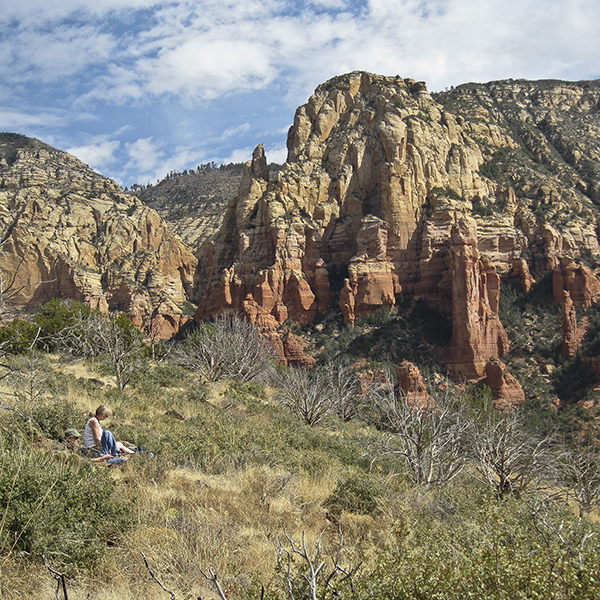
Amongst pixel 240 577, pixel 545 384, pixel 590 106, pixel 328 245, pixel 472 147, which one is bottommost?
pixel 545 384

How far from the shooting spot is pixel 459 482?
477 inches

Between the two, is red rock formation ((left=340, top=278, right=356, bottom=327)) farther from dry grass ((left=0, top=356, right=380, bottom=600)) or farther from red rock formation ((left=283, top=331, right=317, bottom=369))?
dry grass ((left=0, top=356, right=380, bottom=600))

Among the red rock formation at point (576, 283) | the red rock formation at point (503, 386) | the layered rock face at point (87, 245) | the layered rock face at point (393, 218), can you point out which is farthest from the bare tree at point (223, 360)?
the red rock formation at point (576, 283)

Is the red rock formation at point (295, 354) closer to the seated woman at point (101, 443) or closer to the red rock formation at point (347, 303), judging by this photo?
the red rock formation at point (347, 303)

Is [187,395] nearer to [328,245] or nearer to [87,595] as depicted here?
[87,595]

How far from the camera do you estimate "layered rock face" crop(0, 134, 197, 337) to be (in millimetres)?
68375

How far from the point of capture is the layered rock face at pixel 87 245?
224 ft

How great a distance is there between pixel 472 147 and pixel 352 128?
17.7 metres

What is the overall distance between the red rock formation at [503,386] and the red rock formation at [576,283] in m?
14.3

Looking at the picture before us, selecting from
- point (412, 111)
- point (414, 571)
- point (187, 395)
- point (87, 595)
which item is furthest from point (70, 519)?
point (412, 111)

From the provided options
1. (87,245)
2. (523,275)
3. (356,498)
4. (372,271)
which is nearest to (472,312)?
(523,275)

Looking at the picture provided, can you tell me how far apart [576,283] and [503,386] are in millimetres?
18322

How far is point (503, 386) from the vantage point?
4609 centimetres

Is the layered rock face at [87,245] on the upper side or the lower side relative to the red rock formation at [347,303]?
upper
